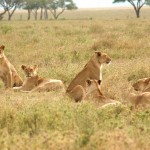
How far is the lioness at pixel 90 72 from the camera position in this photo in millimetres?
9977

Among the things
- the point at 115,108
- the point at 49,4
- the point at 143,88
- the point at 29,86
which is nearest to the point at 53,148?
the point at 115,108

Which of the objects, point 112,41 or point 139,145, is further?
point 112,41

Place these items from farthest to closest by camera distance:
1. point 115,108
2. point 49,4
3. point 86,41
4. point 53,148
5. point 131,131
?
point 49,4, point 86,41, point 115,108, point 131,131, point 53,148

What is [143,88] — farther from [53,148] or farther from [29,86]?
[53,148]

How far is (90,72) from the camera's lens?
1033 cm

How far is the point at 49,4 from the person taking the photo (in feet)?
282

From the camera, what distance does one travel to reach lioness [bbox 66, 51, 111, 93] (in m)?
9.98

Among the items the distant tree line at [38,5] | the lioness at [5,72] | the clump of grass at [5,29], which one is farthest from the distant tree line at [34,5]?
the lioness at [5,72]

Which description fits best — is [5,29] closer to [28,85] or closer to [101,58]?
[28,85]

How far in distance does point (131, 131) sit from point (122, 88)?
4.38m

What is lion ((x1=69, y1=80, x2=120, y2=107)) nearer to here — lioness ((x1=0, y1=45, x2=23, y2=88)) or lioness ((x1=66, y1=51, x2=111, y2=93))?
lioness ((x1=66, y1=51, x2=111, y2=93))

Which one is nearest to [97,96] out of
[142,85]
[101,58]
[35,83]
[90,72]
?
[142,85]

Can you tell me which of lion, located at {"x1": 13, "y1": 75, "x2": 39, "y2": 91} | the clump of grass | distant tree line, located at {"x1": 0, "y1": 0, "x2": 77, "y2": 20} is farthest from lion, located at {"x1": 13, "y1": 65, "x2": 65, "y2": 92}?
distant tree line, located at {"x1": 0, "y1": 0, "x2": 77, "y2": 20}

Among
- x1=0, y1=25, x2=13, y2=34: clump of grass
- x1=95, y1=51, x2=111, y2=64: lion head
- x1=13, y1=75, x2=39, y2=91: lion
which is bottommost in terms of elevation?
x1=0, y1=25, x2=13, y2=34: clump of grass
